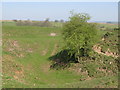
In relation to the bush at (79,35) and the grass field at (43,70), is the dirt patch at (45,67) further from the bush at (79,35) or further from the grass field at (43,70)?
the bush at (79,35)

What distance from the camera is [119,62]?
112 feet

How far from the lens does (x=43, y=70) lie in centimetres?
3603

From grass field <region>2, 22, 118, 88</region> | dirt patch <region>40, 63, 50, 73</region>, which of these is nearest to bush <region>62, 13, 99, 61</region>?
grass field <region>2, 22, 118, 88</region>

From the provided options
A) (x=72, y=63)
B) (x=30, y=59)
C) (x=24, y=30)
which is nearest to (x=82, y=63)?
(x=72, y=63)

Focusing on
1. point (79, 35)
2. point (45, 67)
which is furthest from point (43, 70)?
point (79, 35)

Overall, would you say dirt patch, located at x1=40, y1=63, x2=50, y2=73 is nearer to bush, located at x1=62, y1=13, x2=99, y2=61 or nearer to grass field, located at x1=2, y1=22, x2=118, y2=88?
grass field, located at x1=2, y1=22, x2=118, y2=88

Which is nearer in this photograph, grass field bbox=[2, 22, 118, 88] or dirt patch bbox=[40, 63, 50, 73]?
grass field bbox=[2, 22, 118, 88]

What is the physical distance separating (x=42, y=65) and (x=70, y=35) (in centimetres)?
1003

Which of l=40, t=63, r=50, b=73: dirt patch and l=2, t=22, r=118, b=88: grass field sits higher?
l=2, t=22, r=118, b=88: grass field

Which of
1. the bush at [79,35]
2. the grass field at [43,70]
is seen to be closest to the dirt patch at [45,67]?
the grass field at [43,70]

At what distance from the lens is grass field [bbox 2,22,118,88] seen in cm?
2098

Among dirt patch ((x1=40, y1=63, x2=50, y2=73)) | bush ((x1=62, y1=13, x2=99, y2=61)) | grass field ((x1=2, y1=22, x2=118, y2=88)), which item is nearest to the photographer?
grass field ((x1=2, y1=22, x2=118, y2=88))

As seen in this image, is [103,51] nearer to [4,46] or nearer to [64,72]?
A: [64,72]

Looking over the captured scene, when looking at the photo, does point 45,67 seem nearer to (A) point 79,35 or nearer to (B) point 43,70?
(B) point 43,70
